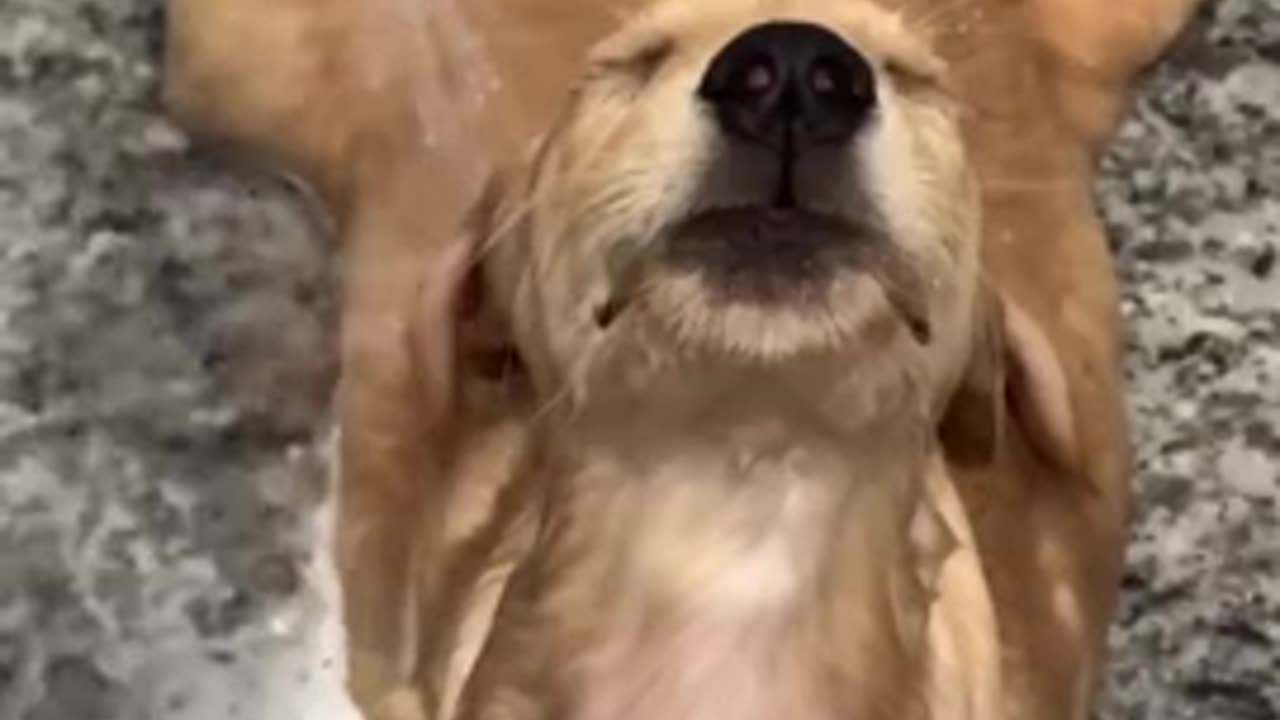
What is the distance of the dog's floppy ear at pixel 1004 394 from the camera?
3.49ft

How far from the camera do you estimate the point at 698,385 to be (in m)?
0.96

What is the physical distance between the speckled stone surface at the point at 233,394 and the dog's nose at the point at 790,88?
0.54 meters

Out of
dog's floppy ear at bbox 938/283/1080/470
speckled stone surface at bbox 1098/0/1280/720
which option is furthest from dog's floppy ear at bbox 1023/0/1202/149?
dog's floppy ear at bbox 938/283/1080/470

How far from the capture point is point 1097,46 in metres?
1.46

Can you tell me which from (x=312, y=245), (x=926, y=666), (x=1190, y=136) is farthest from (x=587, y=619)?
(x=1190, y=136)

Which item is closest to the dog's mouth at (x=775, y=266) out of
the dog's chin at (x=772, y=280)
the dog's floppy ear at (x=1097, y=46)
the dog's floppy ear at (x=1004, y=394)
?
the dog's chin at (x=772, y=280)

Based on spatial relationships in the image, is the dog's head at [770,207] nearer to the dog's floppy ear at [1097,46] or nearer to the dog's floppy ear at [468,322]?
the dog's floppy ear at [468,322]

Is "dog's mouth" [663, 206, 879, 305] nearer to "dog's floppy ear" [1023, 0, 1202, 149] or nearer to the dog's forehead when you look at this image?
the dog's forehead

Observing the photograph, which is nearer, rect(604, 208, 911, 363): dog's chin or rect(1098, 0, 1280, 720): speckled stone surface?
rect(604, 208, 911, 363): dog's chin

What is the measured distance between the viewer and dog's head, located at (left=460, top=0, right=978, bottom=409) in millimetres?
913

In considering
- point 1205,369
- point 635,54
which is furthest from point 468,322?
point 1205,369

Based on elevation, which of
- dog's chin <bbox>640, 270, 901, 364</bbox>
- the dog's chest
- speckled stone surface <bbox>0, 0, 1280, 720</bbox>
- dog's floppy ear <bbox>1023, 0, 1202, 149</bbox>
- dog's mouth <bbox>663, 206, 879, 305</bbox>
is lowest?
speckled stone surface <bbox>0, 0, 1280, 720</bbox>

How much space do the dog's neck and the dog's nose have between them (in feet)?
0.38

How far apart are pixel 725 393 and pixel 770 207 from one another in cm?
7
